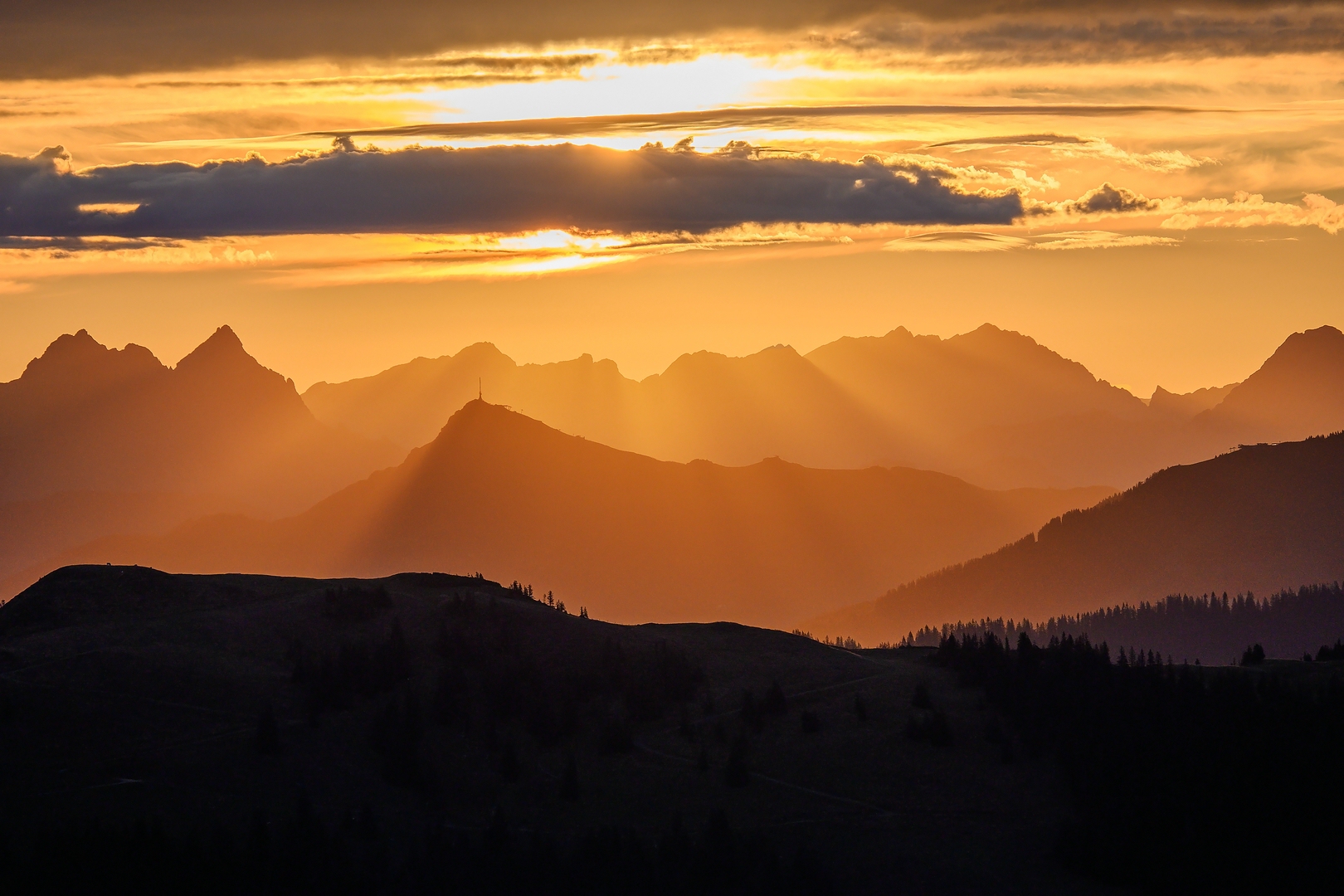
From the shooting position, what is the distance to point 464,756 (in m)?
78.9

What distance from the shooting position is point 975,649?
95.2 m

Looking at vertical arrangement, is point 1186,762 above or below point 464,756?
below

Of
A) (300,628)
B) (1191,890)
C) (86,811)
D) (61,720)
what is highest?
(300,628)

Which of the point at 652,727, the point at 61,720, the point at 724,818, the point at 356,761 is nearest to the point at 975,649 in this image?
the point at 652,727

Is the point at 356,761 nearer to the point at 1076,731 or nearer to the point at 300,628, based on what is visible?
the point at 300,628

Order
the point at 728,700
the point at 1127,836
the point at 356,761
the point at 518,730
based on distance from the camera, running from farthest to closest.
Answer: the point at 728,700, the point at 518,730, the point at 356,761, the point at 1127,836

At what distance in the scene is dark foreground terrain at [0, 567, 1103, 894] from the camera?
67562mm

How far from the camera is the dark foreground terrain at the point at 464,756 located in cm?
6756

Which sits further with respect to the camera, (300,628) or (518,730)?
(300,628)

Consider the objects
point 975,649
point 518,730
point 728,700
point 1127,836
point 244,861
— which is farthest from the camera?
point 975,649

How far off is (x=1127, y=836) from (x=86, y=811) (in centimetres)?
5053

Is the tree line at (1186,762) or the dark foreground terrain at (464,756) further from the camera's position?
the tree line at (1186,762)

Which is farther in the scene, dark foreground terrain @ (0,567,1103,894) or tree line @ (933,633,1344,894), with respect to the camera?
tree line @ (933,633,1344,894)

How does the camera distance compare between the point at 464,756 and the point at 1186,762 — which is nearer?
the point at 1186,762
